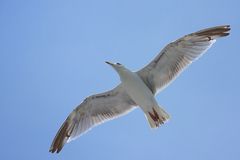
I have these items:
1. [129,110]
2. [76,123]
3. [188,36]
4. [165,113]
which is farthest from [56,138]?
[188,36]

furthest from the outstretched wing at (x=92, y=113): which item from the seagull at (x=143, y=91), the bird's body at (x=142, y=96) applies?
the bird's body at (x=142, y=96)

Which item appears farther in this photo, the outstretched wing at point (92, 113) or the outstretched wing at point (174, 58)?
the outstretched wing at point (92, 113)

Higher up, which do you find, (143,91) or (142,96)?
(143,91)

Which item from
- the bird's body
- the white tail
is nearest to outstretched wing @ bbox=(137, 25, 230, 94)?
the bird's body

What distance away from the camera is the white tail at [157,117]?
51.8 ft

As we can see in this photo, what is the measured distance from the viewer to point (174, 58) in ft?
54.0

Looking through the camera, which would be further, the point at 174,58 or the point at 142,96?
the point at 174,58

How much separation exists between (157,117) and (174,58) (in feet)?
5.63

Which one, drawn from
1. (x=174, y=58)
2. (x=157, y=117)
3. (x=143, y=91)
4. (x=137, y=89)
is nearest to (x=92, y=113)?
(x=137, y=89)

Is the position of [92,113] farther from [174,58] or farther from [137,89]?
[174,58]

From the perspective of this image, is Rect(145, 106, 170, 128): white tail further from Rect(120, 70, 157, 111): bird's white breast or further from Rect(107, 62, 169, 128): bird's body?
Rect(120, 70, 157, 111): bird's white breast

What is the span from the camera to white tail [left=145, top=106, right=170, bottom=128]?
1577cm

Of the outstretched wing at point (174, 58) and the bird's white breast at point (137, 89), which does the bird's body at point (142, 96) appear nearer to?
the bird's white breast at point (137, 89)

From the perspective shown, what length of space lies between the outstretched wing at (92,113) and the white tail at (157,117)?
1.26m
